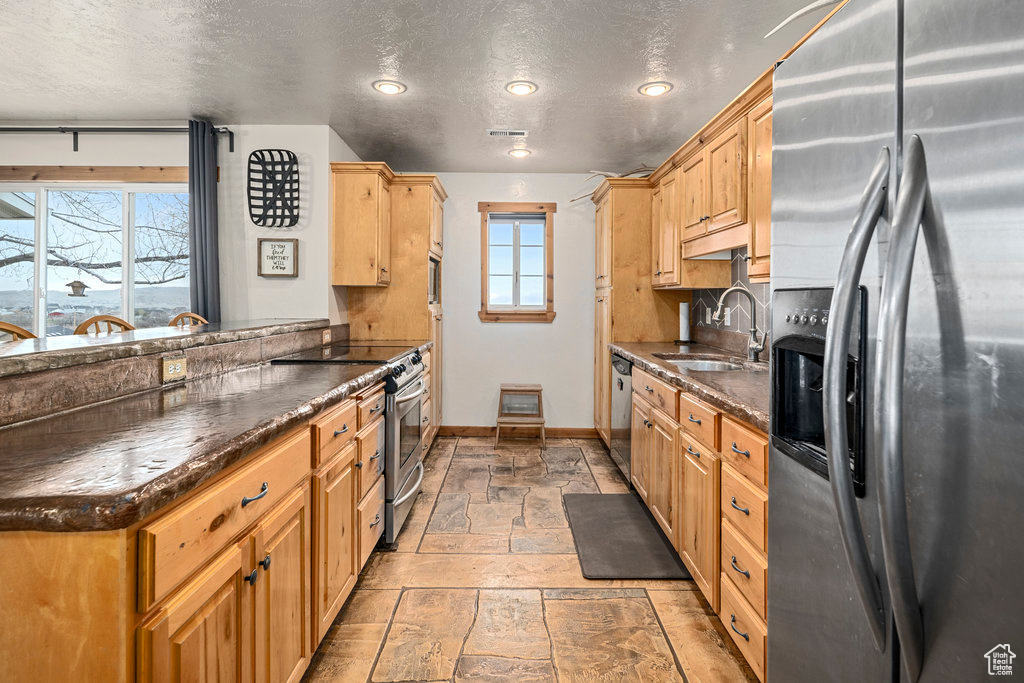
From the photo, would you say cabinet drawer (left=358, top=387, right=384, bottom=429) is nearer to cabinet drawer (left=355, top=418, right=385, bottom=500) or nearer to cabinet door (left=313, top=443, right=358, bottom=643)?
cabinet drawer (left=355, top=418, right=385, bottom=500)

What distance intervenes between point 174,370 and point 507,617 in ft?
5.13

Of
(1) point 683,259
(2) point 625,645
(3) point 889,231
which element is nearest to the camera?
(3) point 889,231

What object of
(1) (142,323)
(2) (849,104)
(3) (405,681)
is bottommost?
(3) (405,681)

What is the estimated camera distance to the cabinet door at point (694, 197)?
3137 millimetres

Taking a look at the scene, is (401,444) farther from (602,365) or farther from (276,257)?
(602,365)

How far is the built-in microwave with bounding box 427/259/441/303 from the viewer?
4492 millimetres

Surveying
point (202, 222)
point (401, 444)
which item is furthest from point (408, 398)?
point (202, 222)

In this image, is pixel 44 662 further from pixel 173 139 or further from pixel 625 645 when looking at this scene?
pixel 173 139

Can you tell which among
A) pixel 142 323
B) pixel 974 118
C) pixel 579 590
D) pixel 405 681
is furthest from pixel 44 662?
pixel 142 323

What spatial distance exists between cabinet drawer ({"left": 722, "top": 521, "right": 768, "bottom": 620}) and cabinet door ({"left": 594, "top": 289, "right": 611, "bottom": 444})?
8.24ft

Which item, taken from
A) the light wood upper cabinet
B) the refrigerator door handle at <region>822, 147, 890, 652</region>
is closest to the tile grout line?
the refrigerator door handle at <region>822, 147, 890, 652</region>

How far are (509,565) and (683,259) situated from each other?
226 centimetres

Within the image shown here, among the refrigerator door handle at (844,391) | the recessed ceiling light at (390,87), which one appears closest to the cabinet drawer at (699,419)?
the refrigerator door handle at (844,391)

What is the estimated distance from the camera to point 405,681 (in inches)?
69.8
